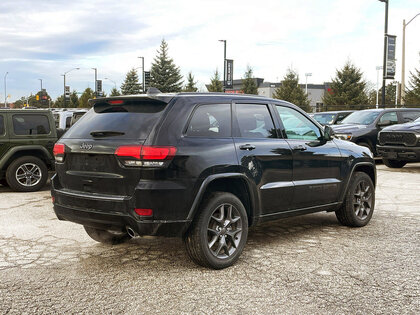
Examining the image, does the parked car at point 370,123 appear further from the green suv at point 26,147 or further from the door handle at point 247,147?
the door handle at point 247,147

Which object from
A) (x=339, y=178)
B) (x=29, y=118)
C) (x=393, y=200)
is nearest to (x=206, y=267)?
(x=339, y=178)

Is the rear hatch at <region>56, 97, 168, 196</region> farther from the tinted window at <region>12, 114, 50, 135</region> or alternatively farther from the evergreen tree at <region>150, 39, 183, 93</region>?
the evergreen tree at <region>150, 39, 183, 93</region>

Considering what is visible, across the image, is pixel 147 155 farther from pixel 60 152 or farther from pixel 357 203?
pixel 357 203

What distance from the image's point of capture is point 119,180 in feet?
14.9

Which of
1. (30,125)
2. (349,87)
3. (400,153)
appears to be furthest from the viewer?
(349,87)

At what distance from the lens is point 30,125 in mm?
10656

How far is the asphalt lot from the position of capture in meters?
3.94

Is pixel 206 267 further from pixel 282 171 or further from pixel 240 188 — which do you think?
pixel 282 171

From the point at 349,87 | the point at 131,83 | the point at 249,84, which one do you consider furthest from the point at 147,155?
the point at 131,83

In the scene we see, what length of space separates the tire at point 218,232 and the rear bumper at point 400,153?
1002 cm

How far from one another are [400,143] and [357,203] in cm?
812

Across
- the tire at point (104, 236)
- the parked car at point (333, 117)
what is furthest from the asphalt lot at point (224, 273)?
the parked car at point (333, 117)

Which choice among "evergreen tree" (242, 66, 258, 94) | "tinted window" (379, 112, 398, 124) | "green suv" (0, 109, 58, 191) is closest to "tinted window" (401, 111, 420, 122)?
"tinted window" (379, 112, 398, 124)

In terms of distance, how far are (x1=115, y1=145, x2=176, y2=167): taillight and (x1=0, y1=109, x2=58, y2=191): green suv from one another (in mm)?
6564
